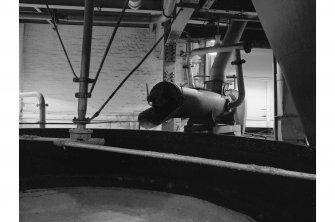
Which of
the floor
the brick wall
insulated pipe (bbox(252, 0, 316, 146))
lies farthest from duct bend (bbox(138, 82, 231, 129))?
the brick wall

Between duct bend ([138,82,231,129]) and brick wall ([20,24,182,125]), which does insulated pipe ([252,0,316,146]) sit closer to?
duct bend ([138,82,231,129])

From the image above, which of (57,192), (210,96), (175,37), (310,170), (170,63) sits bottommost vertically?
(57,192)

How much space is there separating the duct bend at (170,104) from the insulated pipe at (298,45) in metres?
0.78

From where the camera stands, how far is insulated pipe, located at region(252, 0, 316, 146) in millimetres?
851

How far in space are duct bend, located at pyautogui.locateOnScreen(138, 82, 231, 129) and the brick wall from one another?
11.3ft

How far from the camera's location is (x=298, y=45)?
911 mm

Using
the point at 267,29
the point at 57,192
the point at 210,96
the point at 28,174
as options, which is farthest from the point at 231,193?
the point at 28,174

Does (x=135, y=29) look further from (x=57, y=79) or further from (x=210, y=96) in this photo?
(x=210, y=96)

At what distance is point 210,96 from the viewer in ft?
7.09

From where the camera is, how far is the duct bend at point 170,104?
1735 millimetres

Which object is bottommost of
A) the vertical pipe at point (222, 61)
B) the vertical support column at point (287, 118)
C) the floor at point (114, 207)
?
the floor at point (114, 207)

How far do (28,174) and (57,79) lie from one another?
3237 millimetres

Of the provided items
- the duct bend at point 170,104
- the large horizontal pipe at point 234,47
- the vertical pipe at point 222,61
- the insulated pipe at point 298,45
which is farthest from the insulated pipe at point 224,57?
the insulated pipe at point 298,45

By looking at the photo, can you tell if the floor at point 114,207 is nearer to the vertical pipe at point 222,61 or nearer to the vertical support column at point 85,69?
the vertical support column at point 85,69
